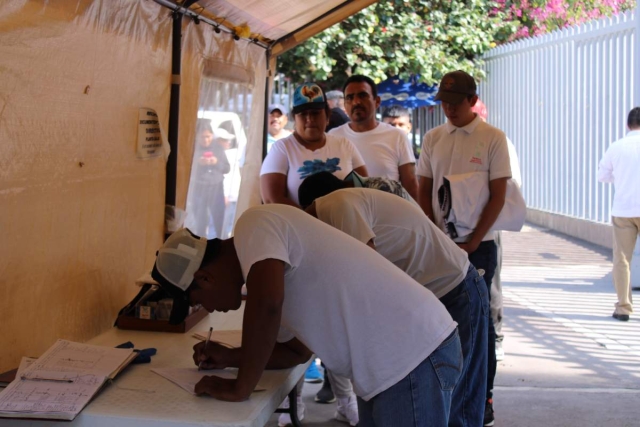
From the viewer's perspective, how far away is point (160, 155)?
3824mm

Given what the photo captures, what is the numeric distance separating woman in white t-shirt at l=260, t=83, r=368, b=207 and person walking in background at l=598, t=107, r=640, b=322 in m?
3.14

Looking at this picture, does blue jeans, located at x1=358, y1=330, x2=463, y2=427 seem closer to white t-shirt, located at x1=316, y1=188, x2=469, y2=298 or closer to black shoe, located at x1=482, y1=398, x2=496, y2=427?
white t-shirt, located at x1=316, y1=188, x2=469, y2=298

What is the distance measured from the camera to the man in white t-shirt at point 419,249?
8.80ft

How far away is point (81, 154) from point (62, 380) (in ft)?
3.08

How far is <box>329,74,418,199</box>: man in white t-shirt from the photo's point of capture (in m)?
4.79

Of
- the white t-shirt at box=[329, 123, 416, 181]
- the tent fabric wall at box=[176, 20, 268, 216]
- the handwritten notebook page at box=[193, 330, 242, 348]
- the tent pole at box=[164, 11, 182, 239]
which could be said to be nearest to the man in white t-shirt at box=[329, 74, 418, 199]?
the white t-shirt at box=[329, 123, 416, 181]

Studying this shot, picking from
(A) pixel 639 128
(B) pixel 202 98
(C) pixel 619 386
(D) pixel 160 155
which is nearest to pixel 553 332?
(C) pixel 619 386

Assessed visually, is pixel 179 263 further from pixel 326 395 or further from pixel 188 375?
pixel 326 395

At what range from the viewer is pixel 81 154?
9.83 ft

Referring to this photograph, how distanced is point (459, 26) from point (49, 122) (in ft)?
36.9

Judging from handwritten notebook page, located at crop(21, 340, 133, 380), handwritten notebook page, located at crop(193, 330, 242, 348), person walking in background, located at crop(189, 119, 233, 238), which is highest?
person walking in background, located at crop(189, 119, 233, 238)

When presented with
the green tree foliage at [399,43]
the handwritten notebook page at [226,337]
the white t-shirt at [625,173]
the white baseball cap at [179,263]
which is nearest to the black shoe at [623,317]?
the white t-shirt at [625,173]

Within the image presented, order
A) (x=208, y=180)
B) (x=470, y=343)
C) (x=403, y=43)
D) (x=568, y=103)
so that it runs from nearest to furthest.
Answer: (x=470, y=343) < (x=208, y=180) < (x=568, y=103) < (x=403, y=43)

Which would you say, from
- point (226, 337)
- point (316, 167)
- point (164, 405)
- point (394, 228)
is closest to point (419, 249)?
point (394, 228)
